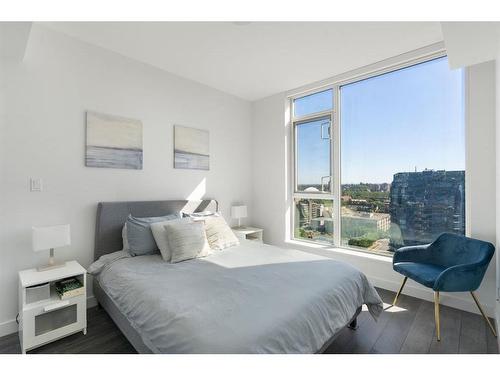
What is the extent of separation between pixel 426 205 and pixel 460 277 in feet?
3.27

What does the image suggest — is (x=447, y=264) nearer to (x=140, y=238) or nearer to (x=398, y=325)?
(x=398, y=325)

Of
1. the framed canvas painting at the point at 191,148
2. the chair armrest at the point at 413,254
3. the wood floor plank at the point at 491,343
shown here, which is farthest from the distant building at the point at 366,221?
the framed canvas painting at the point at 191,148

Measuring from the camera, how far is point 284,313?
1332 mm

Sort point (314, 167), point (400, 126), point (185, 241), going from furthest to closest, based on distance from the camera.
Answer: point (314, 167) < point (400, 126) < point (185, 241)

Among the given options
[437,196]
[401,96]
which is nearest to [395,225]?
[437,196]

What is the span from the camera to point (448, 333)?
6.65 feet

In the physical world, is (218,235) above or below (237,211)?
below

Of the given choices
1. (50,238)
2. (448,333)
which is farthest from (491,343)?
(50,238)

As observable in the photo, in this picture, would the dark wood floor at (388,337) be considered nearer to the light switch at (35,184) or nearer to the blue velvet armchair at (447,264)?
the blue velvet armchair at (447,264)

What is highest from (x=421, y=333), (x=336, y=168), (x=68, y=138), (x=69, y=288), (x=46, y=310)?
(x=68, y=138)

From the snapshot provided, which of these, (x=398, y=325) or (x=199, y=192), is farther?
(x=199, y=192)

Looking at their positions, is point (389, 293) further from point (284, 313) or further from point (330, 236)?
point (284, 313)

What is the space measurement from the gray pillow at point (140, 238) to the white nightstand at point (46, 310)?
462 millimetres
